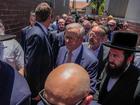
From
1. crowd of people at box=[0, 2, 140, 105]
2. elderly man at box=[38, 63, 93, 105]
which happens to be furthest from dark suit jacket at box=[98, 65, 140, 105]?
elderly man at box=[38, 63, 93, 105]

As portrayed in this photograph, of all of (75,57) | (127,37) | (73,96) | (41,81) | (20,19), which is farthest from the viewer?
(20,19)

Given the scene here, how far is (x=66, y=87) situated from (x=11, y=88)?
0.43 metres

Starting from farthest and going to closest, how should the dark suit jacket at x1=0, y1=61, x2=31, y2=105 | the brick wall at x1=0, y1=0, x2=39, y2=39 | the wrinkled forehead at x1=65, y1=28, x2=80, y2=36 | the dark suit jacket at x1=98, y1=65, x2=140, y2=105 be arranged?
the brick wall at x1=0, y1=0, x2=39, y2=39, the wrinkled forehead at x1=65, y1=28, x2=80, y2=36, the dark suit jacket at x1=98, y1=65, x2=140, y2=105, the dark suit jacket at x1=0, y1=61, x2=31, y2=105

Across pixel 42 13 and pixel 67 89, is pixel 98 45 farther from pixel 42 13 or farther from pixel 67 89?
pixel 67 89

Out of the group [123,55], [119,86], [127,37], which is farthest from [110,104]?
[127,37]

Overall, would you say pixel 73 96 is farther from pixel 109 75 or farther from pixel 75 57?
pixel 75 57

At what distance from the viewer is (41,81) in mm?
4387

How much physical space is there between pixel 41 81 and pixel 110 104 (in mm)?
1432

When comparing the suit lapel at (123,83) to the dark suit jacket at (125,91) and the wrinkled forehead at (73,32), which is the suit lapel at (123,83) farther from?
the wrinkled forehead at (73,32)

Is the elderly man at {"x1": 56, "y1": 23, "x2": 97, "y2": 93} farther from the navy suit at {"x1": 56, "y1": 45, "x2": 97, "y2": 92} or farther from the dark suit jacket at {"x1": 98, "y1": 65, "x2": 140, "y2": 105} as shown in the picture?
the dark suit jacket at {"x1": 98, "y1": 65, "x2": 140, "y2": 105}

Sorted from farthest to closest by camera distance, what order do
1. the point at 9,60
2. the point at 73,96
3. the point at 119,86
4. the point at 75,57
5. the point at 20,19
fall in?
1. the point at 20,19
2. the point at 9,60
3. the point at 75,57
4. the point at 119,86
5. the point at 73,96

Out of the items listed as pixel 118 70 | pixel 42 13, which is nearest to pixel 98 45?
pixel 42 13

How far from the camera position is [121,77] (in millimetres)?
3258

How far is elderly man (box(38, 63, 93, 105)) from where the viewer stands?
1741 millimetres
